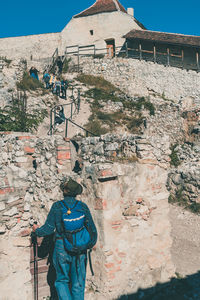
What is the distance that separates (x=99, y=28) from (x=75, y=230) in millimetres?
22739

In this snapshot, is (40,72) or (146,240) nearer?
(146,240)

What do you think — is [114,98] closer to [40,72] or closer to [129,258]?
[40,72]

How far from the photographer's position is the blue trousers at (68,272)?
3.91 m

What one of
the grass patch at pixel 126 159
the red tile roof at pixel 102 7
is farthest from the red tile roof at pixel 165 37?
the grass patch at pixel 126 159

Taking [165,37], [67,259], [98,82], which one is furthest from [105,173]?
[165,37]

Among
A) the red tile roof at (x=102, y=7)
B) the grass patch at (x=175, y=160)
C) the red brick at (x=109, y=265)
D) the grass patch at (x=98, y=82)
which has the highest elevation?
the red tile roof at (x=102, y=7)

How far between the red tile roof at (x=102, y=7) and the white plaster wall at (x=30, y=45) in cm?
295

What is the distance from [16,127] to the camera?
393 inches

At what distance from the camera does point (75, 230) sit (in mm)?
3883

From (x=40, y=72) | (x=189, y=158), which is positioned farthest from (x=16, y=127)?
(x=40, y=72)

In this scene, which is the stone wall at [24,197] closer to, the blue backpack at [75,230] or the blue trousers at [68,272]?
the blue trousers at [68,272]

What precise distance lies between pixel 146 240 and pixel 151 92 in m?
17.5

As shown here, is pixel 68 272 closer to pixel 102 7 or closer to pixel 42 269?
pixel 42 269

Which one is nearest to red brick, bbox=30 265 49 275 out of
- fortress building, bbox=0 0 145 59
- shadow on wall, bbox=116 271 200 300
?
shadow on wall, bbox=116 271 200 300
